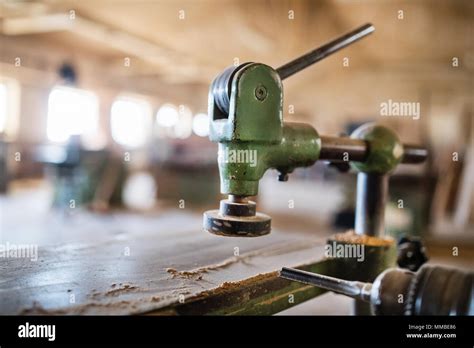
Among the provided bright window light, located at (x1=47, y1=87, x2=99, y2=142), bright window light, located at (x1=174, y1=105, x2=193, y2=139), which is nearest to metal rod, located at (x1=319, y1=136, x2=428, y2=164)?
bright window light, located at (x1=47, y1=87, x2=99, y2=142)

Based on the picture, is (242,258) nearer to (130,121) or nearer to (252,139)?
(252,139)

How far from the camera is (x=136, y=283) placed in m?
1.01

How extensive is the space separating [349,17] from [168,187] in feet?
12.6

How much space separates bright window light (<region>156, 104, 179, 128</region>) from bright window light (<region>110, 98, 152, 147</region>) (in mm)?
361

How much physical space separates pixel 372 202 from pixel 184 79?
11206 millimetres

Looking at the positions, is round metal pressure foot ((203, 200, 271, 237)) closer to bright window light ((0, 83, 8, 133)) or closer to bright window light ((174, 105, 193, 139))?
bright window light ((0, 83, 8, 133))

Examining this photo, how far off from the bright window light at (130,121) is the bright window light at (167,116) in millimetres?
361

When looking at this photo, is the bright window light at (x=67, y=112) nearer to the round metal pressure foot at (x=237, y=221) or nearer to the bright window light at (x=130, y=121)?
the bright window light at (x=130, y=121)

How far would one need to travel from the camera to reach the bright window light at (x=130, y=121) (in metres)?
11.9

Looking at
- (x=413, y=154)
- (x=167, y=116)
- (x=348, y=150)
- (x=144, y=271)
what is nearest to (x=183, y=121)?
(x=167, y=116)

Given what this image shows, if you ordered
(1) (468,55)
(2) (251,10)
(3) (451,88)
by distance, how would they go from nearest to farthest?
(2) (251,10) < (1) (468,55) < (3) (451,88)

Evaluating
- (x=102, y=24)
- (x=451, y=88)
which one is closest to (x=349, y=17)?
(x=102, y=24)
